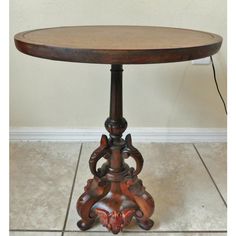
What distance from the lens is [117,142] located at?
3.94 ft

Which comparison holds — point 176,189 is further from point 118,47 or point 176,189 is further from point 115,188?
point 118,47

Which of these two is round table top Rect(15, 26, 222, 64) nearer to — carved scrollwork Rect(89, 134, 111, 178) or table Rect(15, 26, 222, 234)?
table Rect(15, 26, 222, 234)

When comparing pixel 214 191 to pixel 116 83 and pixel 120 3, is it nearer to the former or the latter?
pixel 116 83

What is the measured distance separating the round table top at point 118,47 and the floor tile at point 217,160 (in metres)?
0.75

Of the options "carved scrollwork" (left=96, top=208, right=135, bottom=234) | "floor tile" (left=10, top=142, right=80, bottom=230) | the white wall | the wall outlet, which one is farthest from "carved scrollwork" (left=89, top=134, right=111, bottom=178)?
the wall outlet

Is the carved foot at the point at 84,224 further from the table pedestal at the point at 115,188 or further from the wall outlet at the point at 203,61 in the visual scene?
the wall outlet at the point at 203,61

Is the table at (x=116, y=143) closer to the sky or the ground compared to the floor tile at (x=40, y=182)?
closer to the sky

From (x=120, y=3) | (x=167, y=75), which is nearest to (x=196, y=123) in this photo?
(x=167, y=75)

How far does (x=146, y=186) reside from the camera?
Answer: 1.54m

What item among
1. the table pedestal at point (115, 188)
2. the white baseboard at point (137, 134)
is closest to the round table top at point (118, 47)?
the table pedestal at point (115, 188)

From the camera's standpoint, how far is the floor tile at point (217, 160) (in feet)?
5.21

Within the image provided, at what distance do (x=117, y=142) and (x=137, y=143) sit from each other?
2.59ft

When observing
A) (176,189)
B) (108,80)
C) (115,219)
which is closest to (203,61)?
(108,80)

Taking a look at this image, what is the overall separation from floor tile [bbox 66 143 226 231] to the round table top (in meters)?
0.68
